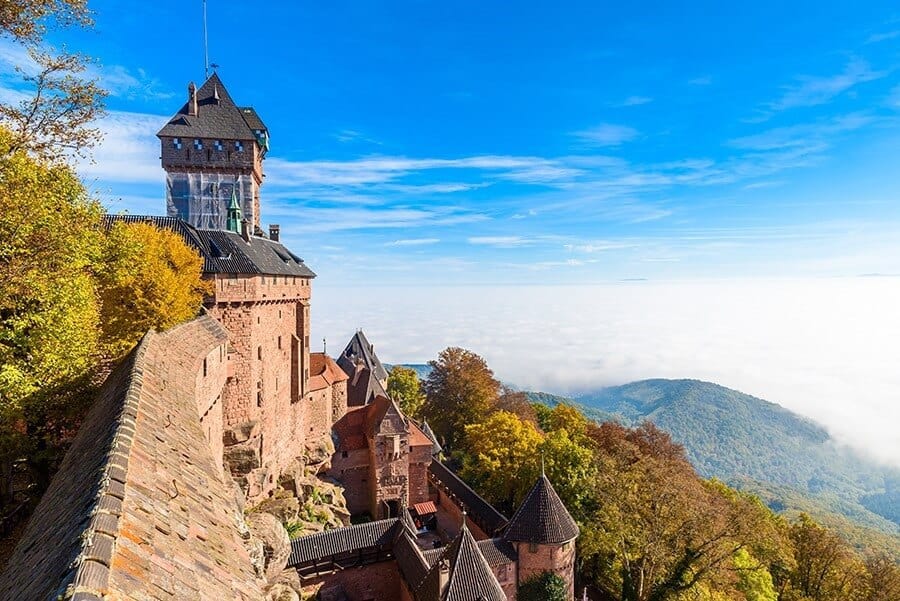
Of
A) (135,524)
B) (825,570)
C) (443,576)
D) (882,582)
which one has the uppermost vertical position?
(135,524)

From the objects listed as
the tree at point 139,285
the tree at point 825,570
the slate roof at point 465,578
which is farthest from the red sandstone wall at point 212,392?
the tree at point 825,570

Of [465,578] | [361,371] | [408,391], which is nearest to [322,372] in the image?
[361,371]

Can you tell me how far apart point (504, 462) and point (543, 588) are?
1324 cm

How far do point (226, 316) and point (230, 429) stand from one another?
5.63 meters

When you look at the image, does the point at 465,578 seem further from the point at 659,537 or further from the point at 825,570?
the point at 825,570

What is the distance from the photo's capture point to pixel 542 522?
2420cm

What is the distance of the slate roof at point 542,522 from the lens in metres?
23.9

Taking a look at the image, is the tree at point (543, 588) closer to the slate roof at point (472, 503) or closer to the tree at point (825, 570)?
the slate roof at point (472, 503)

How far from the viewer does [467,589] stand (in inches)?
728

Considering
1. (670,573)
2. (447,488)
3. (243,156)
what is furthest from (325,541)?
(243,156)

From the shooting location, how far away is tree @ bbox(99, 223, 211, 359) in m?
16.4

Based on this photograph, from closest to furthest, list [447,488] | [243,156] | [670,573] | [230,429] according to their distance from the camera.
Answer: [230,429], [670,573], [243,156], [447,488]

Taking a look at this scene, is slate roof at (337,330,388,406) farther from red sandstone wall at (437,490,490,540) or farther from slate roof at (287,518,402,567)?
slate roof at (287,518,402,567)

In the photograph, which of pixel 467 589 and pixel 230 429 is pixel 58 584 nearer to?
pixel 467 589
